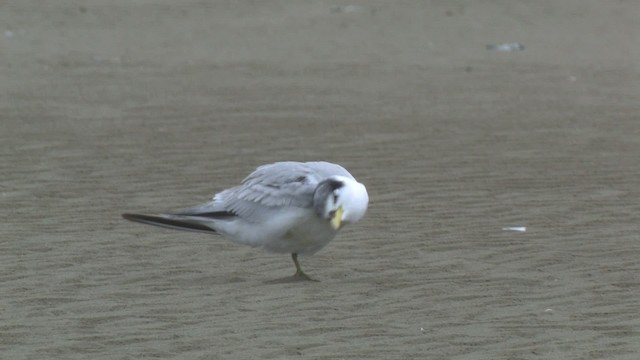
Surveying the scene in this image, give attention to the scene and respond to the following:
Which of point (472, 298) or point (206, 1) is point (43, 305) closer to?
point (472, 298)

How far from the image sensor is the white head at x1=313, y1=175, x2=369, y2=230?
24.4ft

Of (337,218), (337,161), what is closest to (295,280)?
(337,218)

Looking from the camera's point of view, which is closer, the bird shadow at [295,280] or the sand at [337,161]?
the sand at [337,161]

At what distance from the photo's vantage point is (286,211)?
25.2 feet

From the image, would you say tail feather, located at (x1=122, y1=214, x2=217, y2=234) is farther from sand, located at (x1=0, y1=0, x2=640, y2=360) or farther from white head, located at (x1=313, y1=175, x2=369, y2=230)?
white head, located at (x1=313, y1=175, x2=369, y2=230)

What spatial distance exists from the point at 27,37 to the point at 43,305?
1295 centimetres

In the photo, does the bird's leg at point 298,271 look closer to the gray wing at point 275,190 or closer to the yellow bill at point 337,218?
the gray wing at point 275,190

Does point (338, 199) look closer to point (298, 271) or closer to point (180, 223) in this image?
point (298, 271)

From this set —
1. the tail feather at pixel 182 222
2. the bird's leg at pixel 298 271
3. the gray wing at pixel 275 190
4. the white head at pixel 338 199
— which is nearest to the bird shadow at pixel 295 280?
the bird's leg at pixel 298 271

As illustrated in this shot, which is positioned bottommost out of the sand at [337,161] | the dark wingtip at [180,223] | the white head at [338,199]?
the sand at [337,161]

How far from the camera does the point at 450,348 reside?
21.2 ft

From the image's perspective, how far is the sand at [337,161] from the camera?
22.7 feet

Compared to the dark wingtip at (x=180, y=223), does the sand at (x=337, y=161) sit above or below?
below

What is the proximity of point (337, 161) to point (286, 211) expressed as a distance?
471cm
